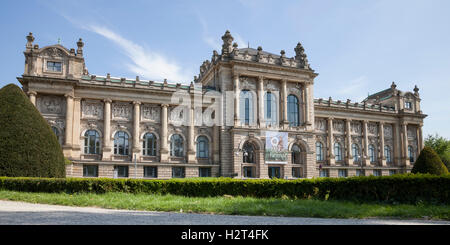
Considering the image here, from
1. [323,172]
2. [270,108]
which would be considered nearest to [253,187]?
[270,108]

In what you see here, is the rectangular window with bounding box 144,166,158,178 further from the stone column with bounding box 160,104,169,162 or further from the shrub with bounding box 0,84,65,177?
the shrub with bounding box 0,84,65,177

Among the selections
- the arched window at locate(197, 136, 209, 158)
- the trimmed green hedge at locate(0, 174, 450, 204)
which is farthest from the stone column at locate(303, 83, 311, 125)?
the trimmed green hedge at locate(0, 174, 450, 204)

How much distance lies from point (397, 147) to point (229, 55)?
A: 36356 millimetres

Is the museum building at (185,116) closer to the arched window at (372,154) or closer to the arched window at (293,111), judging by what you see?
the arched window at (293,111)

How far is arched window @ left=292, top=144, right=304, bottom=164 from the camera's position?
48000 millimetres

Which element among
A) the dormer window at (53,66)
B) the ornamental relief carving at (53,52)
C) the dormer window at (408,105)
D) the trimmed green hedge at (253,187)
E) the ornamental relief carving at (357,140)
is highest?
the ornamental relief carving at (53,52)

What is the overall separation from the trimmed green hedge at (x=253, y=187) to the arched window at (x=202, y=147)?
2438 cm

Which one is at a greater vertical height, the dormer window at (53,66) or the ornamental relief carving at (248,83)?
the dormer window at (53,66)

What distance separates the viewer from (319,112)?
5581 centimetres

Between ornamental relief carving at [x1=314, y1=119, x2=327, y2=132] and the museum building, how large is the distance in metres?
6.75

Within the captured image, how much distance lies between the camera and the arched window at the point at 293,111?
160 feet

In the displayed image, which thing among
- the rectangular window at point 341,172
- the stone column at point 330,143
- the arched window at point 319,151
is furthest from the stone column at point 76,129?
the rectangular window at point 341,172

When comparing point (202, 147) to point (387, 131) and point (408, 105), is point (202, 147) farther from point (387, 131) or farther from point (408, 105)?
point (408, 105)

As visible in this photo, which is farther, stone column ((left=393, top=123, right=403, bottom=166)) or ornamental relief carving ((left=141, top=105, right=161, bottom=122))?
stone column ((left=393, top=123, right=403, bottom=166))
